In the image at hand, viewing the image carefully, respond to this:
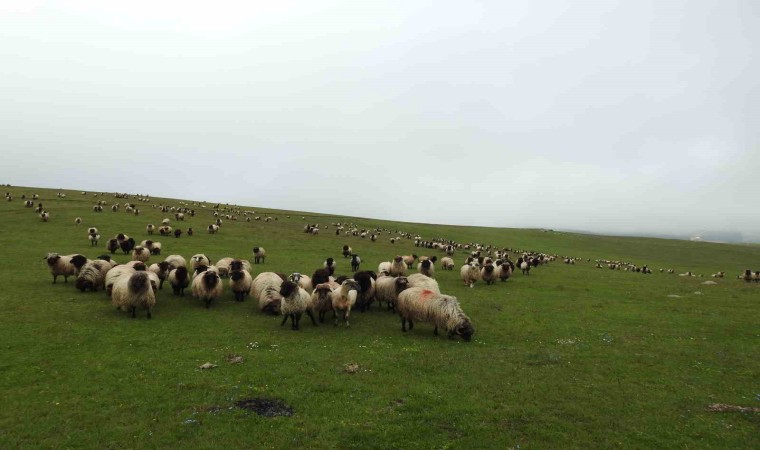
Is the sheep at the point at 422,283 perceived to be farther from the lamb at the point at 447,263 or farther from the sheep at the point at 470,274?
the lamb at the point at 447,263

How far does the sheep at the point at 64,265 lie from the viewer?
23891 mm

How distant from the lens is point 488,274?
32.3m

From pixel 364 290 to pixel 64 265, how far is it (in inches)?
746

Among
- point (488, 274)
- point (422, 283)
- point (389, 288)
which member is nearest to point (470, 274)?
point (488, 274)

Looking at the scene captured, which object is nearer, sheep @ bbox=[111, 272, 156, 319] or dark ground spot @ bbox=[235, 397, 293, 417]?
dark ground spot @ bbox=[235, 397, 293, 417]

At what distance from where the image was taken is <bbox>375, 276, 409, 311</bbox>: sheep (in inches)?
832

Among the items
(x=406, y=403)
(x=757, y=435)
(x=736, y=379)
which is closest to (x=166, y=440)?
(x=406, y=403)

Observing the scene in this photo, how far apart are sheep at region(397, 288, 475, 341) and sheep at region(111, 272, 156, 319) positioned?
12025 millimetres

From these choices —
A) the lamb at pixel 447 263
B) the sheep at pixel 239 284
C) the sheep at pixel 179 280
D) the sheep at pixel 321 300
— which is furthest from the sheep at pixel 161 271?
the lamb at pixel 447 263

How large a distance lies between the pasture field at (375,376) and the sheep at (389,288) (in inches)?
48.2

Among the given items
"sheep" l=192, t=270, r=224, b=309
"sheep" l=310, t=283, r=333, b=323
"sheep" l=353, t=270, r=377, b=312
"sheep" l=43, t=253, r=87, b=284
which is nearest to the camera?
"sheep" l=310, t=283, r=333, b=323

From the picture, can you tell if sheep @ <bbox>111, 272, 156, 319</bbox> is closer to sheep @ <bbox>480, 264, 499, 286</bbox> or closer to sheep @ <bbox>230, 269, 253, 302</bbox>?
sheep @ <bbox>230, 269, 253, 302</bbox>

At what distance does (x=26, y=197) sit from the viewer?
218 ft

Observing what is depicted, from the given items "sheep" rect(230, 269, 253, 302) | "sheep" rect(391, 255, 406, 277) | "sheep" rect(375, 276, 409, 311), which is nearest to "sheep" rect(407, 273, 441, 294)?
"sheep" rect(375, 276, 409, 311)
